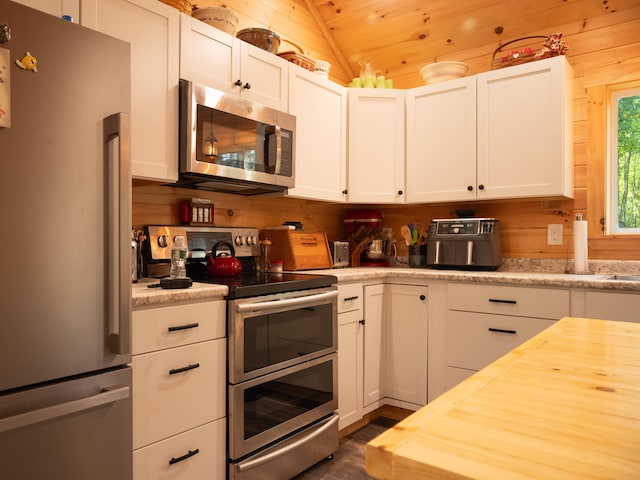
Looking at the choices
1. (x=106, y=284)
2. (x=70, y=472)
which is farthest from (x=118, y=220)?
(x=70, y=472)

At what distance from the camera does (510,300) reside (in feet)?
8.04

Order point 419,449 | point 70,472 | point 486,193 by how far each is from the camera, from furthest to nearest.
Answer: point 486,193 < point 70,472 < point 419,449

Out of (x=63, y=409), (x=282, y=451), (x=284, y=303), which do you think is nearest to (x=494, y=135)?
(x=284, y=303)

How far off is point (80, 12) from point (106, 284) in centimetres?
108

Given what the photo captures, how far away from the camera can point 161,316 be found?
163 centimetres

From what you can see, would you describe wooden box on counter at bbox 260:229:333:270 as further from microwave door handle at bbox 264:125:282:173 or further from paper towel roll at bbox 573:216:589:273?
paper towel roll at bbox 573:216:589:273

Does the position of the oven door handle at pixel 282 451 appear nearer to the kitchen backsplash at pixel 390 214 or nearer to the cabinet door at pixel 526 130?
the kitchen backsplash at pixel 390 214

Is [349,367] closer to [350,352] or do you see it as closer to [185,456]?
[350,352]

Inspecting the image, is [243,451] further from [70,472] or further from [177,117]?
[177,117]

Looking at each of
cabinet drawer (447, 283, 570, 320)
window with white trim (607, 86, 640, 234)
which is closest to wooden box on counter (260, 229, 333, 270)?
cabinet drawer (447, 283, 570, 320)

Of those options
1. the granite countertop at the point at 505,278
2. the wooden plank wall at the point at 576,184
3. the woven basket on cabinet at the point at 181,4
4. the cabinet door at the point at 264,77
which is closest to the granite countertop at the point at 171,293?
the granite countertop at the point at 505,278

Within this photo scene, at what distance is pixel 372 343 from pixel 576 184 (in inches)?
62.7

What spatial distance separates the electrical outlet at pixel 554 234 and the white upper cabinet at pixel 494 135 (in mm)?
246

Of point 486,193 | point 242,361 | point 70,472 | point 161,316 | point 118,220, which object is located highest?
point 486,193
